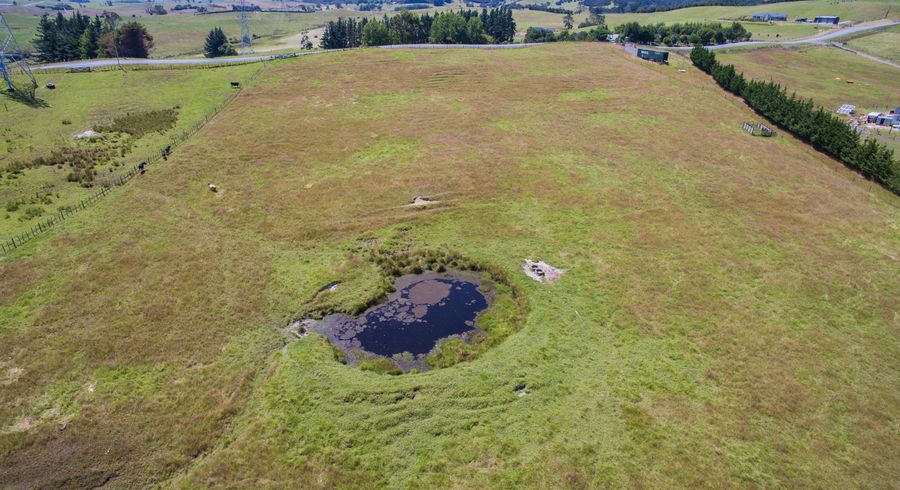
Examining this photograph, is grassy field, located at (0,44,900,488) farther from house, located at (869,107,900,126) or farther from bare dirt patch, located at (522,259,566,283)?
house, located at (869,107,900,126)

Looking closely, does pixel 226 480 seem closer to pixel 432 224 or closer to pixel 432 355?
pixel 432 355

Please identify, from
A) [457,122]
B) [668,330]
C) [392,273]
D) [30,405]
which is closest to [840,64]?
[457,122]

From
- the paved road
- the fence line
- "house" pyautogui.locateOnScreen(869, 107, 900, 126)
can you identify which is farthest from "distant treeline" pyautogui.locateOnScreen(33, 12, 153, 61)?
"house" pyautogui.locateOnScreen(869, 107, 900, 126)

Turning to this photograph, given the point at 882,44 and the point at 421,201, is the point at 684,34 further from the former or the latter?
the point at 421,201

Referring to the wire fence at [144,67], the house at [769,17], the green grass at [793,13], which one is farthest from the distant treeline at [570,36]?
the wire fence at [144,67]

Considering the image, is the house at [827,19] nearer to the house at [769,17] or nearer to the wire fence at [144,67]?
the house at [769,17]

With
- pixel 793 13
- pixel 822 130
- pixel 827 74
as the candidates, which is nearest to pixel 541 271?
pixel 822 130

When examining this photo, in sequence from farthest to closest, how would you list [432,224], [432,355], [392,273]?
[432,224] → [392,273] → [432,355]
